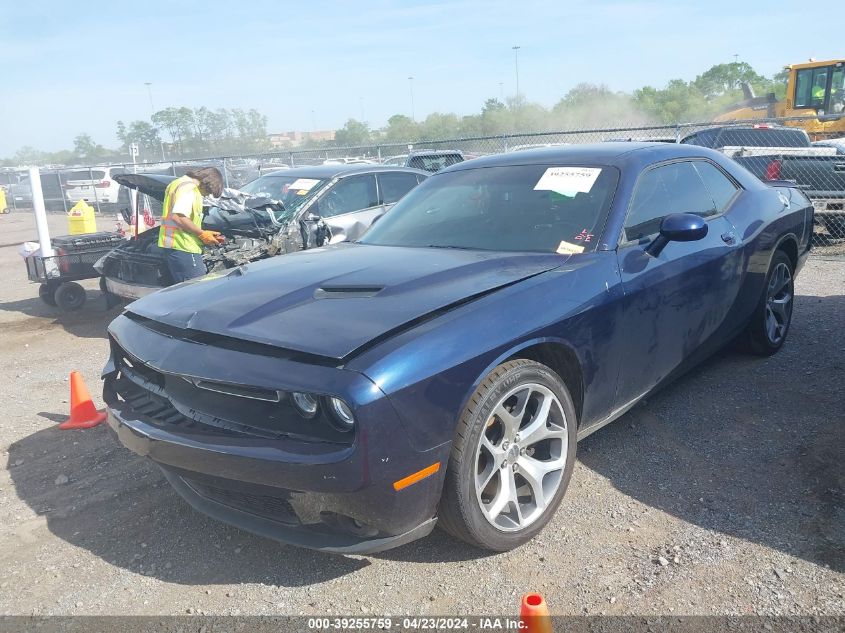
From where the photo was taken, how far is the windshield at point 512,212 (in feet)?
12.0

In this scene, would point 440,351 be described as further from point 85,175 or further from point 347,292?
point 85,175

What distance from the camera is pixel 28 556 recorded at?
3.14 m

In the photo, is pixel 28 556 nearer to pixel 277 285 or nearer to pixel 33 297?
pixel 277 285

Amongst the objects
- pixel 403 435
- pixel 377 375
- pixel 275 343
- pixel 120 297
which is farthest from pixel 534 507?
pixel 120 297

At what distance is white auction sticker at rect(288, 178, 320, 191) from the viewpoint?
806 cm

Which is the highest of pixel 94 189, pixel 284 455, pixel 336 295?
pixel 336 295

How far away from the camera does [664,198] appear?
4.09 m

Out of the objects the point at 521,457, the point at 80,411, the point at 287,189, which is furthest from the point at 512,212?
the point at 287,189

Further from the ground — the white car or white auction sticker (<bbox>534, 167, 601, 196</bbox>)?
white auction sticker (<bbox>534, 167, 601, 196</bbox>)

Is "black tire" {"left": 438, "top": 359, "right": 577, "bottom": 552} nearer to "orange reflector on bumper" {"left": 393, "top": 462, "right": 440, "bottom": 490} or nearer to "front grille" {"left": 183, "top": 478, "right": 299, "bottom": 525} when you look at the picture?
"orange reflector on bumper" {"left": 393, "top": 462, "right": 440, "bottom": 490}

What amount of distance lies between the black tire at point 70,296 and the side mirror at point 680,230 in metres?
7.26

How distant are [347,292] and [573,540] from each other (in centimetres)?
144

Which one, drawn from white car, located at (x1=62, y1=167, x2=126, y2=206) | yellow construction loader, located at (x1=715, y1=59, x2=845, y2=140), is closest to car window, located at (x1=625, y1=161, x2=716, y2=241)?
yellow construction loader, located at (x1=715, y1=59, x2=845, y2=140)

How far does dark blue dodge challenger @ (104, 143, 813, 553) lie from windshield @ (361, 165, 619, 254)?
0.05 ft
